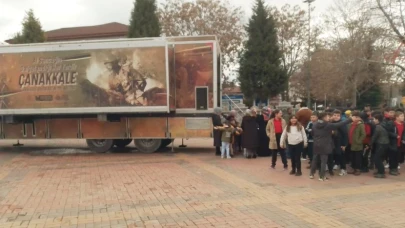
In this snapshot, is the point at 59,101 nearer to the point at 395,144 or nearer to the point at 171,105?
the point at 171,105

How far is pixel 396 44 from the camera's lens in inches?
1070

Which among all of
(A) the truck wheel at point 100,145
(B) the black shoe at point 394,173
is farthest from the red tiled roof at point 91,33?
(B) the black shoe at point 394,173

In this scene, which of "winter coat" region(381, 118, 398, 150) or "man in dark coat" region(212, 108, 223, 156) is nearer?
"winter coat" region(381, 118, 398, 150)

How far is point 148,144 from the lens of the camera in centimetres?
1329

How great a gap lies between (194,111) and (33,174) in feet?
17.3

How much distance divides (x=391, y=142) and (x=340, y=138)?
44.5 inches

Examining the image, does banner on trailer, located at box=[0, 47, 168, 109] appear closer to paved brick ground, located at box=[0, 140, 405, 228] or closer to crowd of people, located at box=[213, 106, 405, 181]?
paved brick ground, located at box=[0, 140, 405, 228]

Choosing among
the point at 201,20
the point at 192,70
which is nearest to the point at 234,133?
the point at 192,70

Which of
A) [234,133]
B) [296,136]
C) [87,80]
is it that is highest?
[87,80]

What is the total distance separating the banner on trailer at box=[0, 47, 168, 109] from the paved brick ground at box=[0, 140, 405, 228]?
7.51 feet

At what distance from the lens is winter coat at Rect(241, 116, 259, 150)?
11.5 metres

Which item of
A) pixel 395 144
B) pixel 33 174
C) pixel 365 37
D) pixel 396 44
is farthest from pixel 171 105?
pixel 365 37

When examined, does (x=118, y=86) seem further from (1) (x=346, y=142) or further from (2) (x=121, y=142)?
(1) (x=346, y=142)

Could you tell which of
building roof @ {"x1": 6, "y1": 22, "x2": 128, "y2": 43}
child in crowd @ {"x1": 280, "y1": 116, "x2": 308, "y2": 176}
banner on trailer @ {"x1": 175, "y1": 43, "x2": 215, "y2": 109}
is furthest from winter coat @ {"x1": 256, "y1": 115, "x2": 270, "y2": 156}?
building roof @ {"x1": 6, "y1": 22, "x2": 128, "y2": 43}
